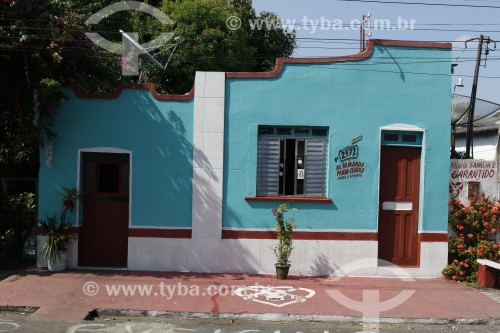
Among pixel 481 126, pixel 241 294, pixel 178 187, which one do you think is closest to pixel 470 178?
pixel 241 294

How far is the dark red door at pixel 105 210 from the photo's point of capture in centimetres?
1053

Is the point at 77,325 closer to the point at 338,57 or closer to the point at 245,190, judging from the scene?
the point at 245,190

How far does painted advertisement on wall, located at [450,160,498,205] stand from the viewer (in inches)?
423

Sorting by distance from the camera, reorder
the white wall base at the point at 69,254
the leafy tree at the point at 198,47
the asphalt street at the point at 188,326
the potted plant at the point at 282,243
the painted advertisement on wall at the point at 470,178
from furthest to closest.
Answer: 1. the leafy tree at the point at 198,47
2. the painted advertisement on wall at the point at 470,178
3. the white wall base at the point at 69,254
4. the potted plant at the point at 282,243
5. the asphalt street at the point at 188,326

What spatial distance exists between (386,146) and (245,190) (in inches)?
Answer: 116

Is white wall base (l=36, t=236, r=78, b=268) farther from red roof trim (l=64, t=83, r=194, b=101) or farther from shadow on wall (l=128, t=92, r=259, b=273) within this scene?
red roof trim (l=64, t=83, r=194, b=101)

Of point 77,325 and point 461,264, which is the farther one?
point 461,264

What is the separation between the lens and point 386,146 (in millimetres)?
10586

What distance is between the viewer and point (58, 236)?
9992mm

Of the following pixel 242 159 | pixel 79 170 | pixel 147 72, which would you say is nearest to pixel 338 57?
pixel 242 159

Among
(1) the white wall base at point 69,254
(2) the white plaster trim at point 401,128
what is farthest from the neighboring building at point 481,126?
(1) the white wall base at point 69,254

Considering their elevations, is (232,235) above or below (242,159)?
below

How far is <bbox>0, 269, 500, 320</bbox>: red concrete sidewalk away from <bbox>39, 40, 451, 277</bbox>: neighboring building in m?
0.59

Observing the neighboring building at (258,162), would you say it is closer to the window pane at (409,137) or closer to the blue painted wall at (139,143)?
the blue painted wall at (139,143)
